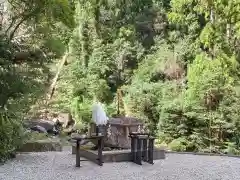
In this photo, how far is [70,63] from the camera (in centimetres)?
1850

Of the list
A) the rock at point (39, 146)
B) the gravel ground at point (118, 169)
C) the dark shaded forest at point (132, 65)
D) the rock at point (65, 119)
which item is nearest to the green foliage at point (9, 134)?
the dark shaded forest at point (132, 65)

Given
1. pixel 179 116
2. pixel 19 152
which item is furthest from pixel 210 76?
pixel 19 152

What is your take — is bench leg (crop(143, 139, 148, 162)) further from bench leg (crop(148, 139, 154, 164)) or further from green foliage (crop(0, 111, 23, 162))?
green foliage (crop(0, 111, 23, 162))

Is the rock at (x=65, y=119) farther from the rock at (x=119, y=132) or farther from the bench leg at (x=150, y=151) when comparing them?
the bench leg at (x=150, y=151)

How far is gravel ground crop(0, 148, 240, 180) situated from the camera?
5.39 m

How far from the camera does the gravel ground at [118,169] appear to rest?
539 centimetres

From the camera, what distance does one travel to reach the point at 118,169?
5922 millimetres

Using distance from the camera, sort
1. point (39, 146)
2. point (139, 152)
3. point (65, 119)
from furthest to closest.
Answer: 1. point (65, 119)
2. point (39, 146)
3. point (139, 152)

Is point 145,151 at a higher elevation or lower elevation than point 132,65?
lower

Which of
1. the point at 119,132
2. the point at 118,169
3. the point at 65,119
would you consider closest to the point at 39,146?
the point at 119,132

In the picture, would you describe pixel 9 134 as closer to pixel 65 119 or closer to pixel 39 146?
pixel 39 146

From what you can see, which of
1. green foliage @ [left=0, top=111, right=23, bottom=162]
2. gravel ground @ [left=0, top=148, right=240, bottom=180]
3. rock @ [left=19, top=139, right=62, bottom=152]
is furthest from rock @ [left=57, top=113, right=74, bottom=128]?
gravel ground @ [left=0, top=148, right=240, bottom=180]

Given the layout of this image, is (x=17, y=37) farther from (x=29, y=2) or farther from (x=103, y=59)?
(x=103, y=59)

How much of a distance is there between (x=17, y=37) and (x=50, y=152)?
2.46 meters
